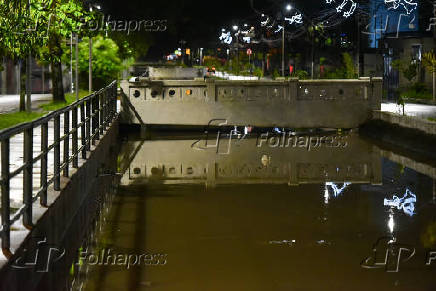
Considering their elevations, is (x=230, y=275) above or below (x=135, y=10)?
below

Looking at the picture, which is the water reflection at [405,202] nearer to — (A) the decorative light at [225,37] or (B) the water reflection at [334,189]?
(B) the water reflection at [334,189]

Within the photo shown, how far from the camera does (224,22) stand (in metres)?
82.5

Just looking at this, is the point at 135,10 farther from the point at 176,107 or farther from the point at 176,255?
the point at 176,255

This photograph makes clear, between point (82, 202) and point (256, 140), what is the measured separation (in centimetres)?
1664

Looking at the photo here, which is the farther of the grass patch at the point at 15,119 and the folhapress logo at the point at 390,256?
the grass patch at the point at 15,119

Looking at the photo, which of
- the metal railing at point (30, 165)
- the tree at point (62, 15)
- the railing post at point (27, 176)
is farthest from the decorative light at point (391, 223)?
the tree at point (62, 15)

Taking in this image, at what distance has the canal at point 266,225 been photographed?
1058 centimetres

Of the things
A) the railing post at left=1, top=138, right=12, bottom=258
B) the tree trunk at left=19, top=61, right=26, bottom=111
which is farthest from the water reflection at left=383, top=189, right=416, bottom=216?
the tree trunk at left=19, top=61, right=26, bottom=111

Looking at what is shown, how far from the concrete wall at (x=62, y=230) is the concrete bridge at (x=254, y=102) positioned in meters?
14.2

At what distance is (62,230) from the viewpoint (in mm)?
11438

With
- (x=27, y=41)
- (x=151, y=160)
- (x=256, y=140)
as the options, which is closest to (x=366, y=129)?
(x=256, y=140)

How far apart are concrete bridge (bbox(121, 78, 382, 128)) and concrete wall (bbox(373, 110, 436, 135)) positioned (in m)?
1.33

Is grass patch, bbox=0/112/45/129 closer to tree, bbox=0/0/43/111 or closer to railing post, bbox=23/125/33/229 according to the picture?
tree, bbox=0/0/43/111

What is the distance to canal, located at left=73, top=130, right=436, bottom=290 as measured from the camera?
10.6 meters
